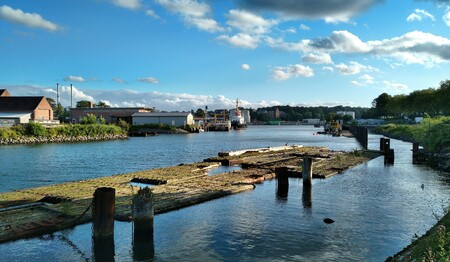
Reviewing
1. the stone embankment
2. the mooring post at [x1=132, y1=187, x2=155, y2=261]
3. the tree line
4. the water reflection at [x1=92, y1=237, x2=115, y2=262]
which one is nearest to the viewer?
the water reflection at [x1=92, y1=237, x2=115, y2=262]

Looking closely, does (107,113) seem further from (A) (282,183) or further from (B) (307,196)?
(B) (307,196)

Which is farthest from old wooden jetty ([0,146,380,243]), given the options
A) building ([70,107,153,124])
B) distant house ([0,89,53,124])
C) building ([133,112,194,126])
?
building ([70,107,153,124])

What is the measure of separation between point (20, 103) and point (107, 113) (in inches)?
1916

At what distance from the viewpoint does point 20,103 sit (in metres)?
117

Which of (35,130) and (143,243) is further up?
(35,130)

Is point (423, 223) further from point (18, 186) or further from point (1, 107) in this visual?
point (1, 107)

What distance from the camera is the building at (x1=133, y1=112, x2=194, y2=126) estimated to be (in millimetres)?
158250

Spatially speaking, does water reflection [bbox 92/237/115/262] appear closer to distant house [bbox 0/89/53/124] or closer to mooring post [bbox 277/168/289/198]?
mooring post [bbox 277/168/289/198]

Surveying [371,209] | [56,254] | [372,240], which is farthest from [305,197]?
[56,254]

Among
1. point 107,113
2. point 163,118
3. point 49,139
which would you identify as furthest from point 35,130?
point 163,118

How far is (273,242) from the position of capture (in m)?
16.6

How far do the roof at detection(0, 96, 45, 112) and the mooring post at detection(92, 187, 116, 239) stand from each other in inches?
4378

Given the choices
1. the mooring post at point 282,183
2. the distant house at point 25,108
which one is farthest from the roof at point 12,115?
the mooring post at point 282,183

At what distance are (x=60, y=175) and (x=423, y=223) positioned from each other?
1292 inches
